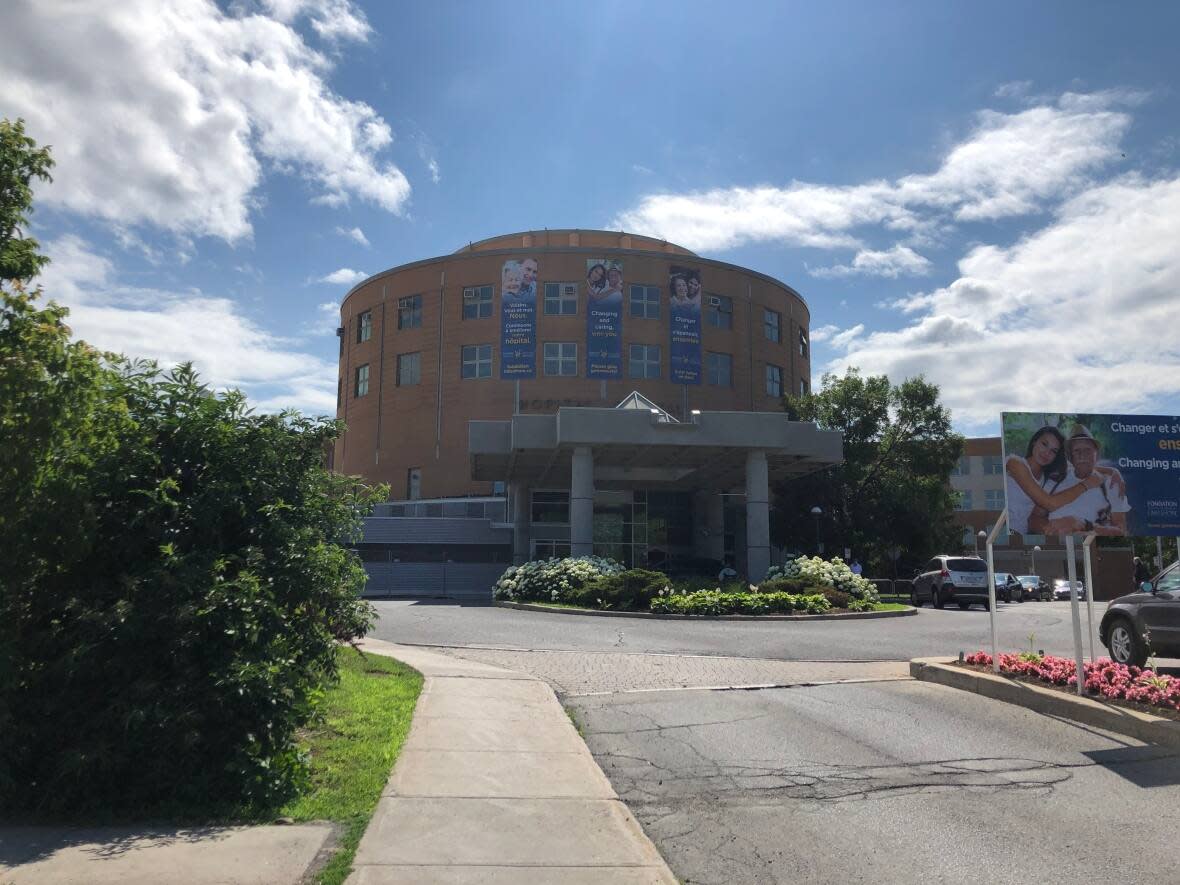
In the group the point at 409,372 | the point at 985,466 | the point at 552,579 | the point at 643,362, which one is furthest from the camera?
the point at 985,466

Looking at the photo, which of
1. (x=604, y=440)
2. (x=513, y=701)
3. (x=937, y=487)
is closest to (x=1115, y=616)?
(x=513, y=701)

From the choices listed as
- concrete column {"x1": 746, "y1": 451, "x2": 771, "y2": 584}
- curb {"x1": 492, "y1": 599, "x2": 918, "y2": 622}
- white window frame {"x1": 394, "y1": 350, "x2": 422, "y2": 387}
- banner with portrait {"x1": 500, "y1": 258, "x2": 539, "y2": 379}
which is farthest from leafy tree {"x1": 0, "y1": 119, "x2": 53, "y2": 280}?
white window frame {"x1": 394, "y1": 350, "x2": 422, "y2": 387}

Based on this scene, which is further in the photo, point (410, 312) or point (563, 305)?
point (410, 312)

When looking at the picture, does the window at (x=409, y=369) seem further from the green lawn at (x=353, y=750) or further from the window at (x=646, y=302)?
the green lawn at (x=353, y=750)

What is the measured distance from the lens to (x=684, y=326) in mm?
51531

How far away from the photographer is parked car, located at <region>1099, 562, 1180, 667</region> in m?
11.4

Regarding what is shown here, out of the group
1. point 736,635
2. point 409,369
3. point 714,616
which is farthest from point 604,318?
point 736,635

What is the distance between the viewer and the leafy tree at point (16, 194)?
7.28 meters

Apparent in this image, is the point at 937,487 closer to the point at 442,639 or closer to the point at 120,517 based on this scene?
the point at 442,639

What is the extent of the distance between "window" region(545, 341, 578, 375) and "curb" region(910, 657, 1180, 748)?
131 feet

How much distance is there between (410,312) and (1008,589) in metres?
35.3

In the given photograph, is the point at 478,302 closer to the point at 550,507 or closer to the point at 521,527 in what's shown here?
A: the point at 550,507

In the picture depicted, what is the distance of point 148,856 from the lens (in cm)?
482

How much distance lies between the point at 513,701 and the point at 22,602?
5267mm
